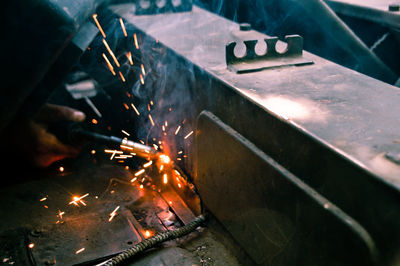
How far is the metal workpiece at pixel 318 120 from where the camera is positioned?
0.85 m

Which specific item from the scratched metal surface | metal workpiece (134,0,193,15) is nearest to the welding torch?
the scratched metal surface

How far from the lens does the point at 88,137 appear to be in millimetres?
2051

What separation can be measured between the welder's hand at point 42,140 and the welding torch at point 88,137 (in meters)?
0.07

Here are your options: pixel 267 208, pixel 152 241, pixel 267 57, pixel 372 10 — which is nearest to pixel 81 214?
pixel 152 241

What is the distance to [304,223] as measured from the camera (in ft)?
3.45

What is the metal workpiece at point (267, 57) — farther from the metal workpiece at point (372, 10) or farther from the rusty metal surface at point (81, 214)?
the metal workpiece at point (372, 10)

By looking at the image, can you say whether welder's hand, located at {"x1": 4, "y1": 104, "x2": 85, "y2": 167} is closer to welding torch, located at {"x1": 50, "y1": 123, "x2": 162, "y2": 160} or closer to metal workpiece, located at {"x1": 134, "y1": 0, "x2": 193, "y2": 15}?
welding torch, located at {"x1": 50, "y1": 123, "x2": 162, "y2": 160}

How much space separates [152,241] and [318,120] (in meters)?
0.87

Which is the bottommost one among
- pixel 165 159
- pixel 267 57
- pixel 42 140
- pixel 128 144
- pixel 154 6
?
pixel 165 159

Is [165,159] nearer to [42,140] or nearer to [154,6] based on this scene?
[42,140]

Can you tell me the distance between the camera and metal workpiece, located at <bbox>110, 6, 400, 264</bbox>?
2.78 ft

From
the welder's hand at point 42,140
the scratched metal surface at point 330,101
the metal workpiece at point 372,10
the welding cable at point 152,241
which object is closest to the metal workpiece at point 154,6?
the scratched metal surface at point 330,101

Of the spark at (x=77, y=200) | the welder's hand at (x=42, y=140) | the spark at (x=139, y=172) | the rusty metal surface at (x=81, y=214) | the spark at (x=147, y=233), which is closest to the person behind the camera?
the rusty metal surface at (x=81, y=214)

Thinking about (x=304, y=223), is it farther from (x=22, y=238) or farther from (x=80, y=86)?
(x=80, y=86)
